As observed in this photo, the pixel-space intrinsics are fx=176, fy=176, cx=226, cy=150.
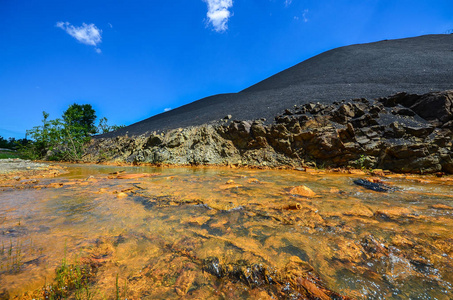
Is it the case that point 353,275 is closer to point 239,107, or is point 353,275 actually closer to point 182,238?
point 182,238

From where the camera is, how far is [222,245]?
1.43 m

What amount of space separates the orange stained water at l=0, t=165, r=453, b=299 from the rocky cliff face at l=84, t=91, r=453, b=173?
381cm

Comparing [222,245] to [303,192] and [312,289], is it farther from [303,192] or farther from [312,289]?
[303,192]

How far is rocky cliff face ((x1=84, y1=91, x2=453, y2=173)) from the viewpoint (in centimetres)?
541

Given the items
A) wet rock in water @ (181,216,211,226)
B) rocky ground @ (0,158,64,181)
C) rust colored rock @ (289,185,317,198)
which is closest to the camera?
wet rock in water @ (181,216,211,226)

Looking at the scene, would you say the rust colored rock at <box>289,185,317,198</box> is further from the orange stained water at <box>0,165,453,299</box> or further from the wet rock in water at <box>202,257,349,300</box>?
the wet rock in water at <box>202,257,349,300</box>

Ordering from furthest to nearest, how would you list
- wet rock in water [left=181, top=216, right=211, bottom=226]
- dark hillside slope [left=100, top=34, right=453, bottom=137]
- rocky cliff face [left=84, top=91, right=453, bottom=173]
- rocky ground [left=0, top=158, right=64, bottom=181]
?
dark hillside slope [left=100, top=34, right=453, bottom=137] < rocky cliff face [left=84, top=91, right=453, bottom=173] < rocky ground [left=0, top=158, right=64, bottom=181] < wet rock in water [left=181, top=216, right=211, bottom=226]

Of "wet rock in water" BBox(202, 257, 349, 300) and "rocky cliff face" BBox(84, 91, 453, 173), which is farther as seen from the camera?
"rocky cliff face" BBox(84, 91, 453, 173)

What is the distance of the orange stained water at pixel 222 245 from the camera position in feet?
3.27

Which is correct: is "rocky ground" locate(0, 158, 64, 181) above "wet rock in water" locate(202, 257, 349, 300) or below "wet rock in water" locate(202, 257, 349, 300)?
above

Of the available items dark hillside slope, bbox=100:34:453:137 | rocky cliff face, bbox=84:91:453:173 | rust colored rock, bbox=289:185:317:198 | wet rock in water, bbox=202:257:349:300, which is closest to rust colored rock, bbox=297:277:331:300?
wet rock in water, bbox=202:257:349:300

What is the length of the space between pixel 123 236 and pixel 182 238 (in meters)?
0.52

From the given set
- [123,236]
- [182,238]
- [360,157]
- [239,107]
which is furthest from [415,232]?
[239,107]

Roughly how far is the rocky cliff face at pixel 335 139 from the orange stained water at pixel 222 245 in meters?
3.81
